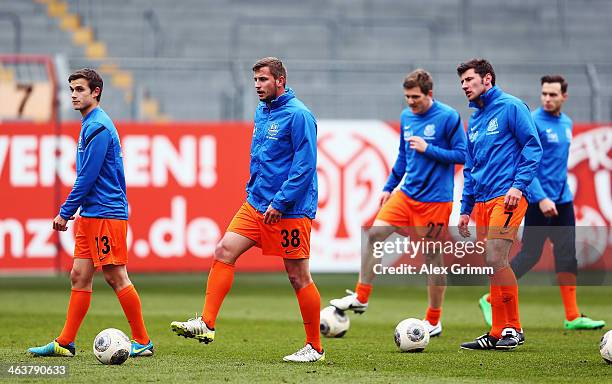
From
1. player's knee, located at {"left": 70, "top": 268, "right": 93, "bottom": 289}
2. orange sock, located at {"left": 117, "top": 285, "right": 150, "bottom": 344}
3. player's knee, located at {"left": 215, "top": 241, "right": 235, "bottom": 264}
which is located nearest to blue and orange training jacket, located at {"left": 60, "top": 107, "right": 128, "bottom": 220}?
player's knee, located at {"left": 70, "top": 268, "right": 93, "bottom": 289}

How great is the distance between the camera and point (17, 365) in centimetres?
751

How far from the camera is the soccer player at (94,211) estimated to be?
777 centimetres

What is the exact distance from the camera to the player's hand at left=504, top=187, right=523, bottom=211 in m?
8.45

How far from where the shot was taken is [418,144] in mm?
9812

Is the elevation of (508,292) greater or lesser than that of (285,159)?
lesser

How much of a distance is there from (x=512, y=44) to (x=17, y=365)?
17.5 meters

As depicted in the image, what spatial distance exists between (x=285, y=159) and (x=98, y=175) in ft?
4.29

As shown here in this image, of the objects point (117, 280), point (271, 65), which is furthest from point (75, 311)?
point (271, 65)

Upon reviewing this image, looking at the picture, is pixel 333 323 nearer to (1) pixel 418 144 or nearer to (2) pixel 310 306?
(1) pixel 418 144

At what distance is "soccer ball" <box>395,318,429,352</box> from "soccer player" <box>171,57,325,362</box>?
104 centimetres

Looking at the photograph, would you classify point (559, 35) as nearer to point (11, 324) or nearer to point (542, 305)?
point (542, 305)

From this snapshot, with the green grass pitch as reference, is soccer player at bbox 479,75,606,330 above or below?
above

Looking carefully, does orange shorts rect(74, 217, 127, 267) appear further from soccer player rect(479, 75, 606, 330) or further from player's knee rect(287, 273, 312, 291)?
soccer player rect(479, 75, 606, 330)

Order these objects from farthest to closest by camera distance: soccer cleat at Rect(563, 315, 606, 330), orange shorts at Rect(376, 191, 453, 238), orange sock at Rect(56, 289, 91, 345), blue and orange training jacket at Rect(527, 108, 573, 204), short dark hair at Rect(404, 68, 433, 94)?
1. blue and orange training jacket at Rect(527, 108, 573, 204)
2. soccer cleat at Rect(563, 315, 606, 330)
3. orange shorts at Rect(376, 191, 453, 238)
4. short dark hair at Rect(404, 68, 433, 94)
5. orange sock at Rect(56, 289, 91, 345)
